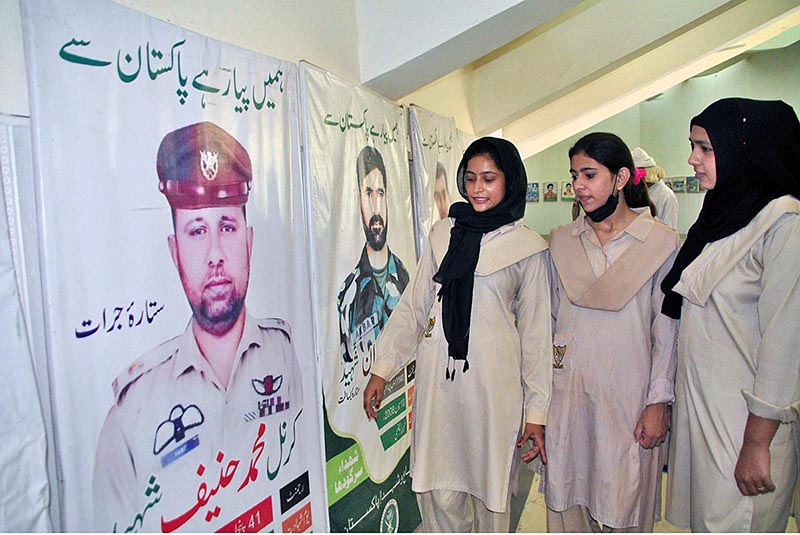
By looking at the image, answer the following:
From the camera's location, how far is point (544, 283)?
5.38 ft

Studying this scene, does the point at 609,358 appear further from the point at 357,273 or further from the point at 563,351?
the point at 357,273

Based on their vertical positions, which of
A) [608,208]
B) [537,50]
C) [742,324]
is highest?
[537,50]

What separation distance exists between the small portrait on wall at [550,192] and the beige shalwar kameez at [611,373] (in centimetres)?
649

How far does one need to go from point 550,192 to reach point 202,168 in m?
7.18

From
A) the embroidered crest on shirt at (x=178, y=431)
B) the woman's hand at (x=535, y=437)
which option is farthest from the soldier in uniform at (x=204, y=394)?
the woman's hand at (x=535, y=437)

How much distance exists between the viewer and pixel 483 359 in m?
1.57

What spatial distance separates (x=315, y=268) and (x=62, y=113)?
91 centimetres

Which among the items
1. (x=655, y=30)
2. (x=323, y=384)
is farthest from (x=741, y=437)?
(x=655, y=30)

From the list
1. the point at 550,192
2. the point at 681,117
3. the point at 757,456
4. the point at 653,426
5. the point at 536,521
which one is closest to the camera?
the point at 757,456

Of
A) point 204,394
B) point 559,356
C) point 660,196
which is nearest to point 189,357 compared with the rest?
point 204,394

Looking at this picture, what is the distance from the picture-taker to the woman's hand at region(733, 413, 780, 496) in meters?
1.23

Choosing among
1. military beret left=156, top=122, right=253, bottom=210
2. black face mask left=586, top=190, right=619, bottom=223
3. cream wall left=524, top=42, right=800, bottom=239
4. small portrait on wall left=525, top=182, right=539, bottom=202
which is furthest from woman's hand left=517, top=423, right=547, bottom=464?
small portrait on wall left=525, top=182, right=539, bottom=202

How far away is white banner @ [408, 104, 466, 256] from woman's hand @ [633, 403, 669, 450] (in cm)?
145

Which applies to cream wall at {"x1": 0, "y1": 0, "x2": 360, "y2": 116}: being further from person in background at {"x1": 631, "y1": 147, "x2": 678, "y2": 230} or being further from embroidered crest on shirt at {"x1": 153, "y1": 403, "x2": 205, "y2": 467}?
person in background at {"x1": 631, "y1": 147, "x2": 678, "y2": 230}
